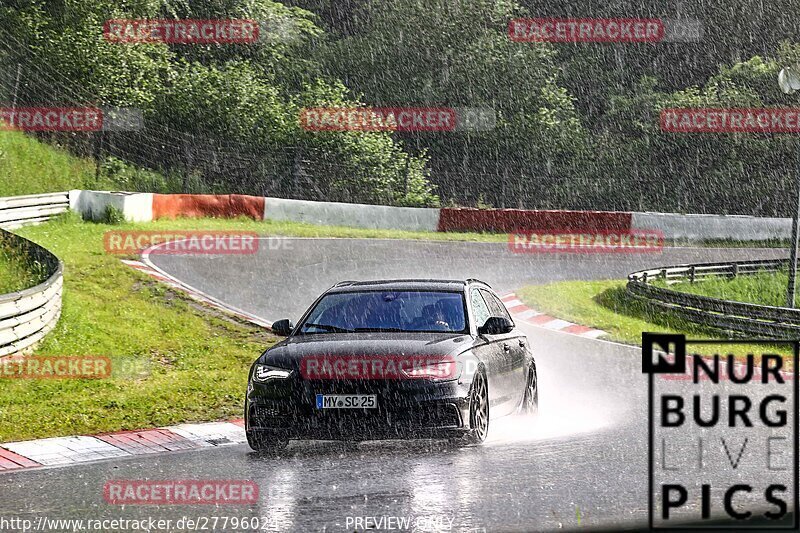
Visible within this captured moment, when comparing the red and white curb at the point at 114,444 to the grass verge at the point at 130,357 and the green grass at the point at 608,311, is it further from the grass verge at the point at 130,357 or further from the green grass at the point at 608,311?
the green grass at the point at 608,311

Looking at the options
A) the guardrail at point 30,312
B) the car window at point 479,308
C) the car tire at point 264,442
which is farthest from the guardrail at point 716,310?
the car tire at point 264,442

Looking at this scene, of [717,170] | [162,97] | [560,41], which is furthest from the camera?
[560,41]

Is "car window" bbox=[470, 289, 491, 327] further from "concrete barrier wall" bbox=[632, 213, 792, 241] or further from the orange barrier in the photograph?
"concrete barrier wall" bbox=[632, 213, 792, 241]

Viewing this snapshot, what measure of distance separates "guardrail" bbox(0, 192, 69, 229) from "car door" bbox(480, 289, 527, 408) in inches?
735

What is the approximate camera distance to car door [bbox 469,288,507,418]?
10.1m

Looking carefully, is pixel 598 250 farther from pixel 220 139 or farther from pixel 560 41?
pixel 560 41

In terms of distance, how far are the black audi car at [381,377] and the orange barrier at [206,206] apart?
2342 centimetres

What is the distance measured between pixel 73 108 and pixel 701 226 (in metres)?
22.2

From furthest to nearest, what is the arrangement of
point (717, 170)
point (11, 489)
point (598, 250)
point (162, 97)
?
1. point (717, 170)
2. point (162, 97)
3. point (598, 250)
4. point (11, 489)

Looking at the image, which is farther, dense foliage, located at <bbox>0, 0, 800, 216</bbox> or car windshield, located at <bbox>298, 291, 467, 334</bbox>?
dense foliage, located at <bbox>0, 0, 800, 216</bbox>

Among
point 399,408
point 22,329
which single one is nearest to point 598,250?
point 22,329

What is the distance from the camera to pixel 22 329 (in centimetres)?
1483

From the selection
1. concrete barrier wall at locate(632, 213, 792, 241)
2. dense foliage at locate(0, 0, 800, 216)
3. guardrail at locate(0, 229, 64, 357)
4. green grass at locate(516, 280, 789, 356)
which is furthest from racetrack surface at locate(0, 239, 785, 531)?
dense foliage at locate(0, 0, 800, 216)

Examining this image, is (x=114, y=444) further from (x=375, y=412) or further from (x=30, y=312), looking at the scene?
(x=30, y=312)
